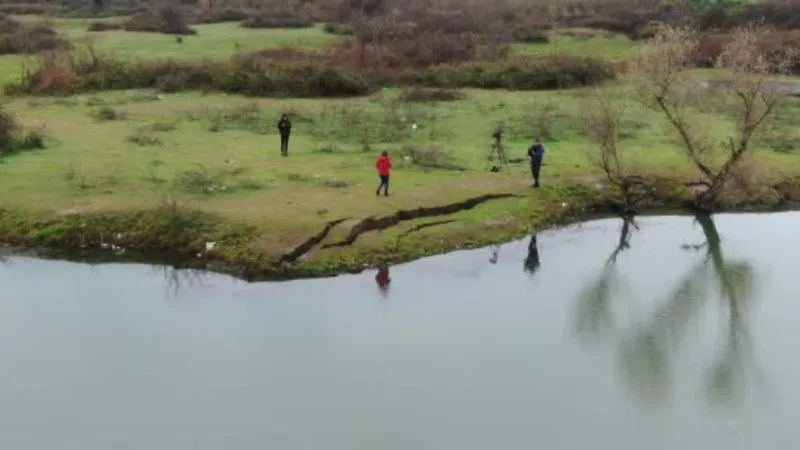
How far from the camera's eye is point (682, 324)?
22.0 meters

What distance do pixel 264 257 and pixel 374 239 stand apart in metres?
3.02

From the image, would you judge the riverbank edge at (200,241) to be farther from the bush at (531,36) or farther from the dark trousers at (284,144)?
the bush at (531,36)

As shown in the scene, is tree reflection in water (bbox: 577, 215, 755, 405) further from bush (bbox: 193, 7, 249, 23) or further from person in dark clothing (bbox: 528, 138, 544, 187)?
bush (bbox: 193, 7, 249, 23)

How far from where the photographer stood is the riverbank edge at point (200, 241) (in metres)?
24.2

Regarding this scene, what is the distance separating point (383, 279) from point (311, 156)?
32.9 feet

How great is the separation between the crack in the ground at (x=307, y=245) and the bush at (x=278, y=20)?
45229 mm

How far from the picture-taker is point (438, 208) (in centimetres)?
2759

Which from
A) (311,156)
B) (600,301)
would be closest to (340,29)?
(311,156)

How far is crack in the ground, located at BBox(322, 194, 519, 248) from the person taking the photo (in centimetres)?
2545

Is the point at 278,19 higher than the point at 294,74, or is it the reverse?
the point at 278,19

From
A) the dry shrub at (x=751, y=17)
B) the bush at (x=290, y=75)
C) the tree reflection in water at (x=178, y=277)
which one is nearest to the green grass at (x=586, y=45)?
the dry shrub at (x=751, y=17)

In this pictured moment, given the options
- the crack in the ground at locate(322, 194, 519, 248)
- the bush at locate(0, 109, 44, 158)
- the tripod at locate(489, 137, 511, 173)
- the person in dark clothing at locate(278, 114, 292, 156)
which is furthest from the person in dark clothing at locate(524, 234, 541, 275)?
the bush at locate(0, 109, 44, 158)

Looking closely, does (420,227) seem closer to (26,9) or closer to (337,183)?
(337,183)

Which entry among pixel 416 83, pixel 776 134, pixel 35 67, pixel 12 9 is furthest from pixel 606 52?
pixel 12 9
